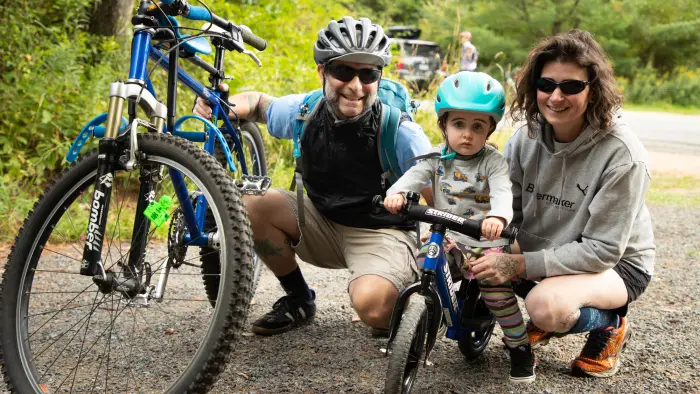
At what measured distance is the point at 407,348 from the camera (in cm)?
255

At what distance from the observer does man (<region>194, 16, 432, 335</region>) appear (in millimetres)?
3123

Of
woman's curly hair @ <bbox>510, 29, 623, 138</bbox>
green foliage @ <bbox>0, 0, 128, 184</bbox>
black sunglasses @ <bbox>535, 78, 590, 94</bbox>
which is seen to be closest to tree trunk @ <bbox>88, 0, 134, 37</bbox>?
green foliage @ <bbox>0, 0, 128, 184</bbox>

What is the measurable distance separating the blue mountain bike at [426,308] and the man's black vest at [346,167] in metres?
0.50

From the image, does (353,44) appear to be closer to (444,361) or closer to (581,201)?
(581,201)

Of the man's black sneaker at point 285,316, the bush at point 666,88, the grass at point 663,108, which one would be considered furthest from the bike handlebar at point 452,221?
the bush at point 666,88

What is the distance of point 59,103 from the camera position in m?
5.71

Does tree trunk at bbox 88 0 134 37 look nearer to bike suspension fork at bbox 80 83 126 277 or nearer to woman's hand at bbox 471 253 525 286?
bike suspension fork at bbox 80 83 126 277

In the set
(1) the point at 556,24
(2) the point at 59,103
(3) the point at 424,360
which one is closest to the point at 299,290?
(3) the point at 424,360

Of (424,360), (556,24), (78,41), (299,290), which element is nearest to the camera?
(424,360)

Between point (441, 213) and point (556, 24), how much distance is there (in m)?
30.7

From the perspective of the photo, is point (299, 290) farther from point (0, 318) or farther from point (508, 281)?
point (0, 318)

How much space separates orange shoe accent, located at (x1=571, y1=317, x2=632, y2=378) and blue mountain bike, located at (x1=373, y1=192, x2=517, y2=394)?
1.59 feet

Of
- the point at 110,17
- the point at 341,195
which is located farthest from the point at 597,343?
the point at 110,17

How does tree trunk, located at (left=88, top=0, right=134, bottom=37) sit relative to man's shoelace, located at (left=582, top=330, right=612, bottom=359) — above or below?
above
